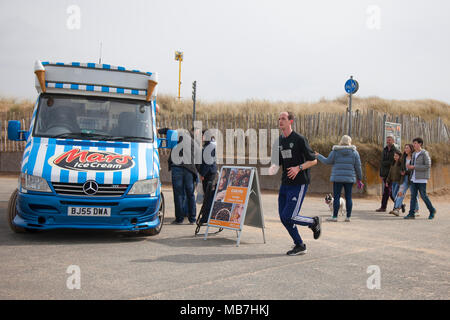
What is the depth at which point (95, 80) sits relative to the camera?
8.34m

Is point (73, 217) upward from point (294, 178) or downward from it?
downward

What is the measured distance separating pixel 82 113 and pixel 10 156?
19021mm

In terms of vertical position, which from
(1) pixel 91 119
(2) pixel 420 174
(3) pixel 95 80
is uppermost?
(3) pixel 95 80

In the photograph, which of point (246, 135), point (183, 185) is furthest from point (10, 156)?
point (183, 185)

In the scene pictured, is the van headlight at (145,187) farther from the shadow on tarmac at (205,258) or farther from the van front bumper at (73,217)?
the shadow on tarmac at (205,258)

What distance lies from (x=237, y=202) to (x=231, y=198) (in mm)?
175

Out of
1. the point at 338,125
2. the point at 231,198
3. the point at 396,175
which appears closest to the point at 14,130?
the point at 231,198

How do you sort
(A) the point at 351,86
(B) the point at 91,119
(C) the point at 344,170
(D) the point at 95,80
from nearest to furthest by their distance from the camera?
(B) the point at 91,119 → (D) the point at 95,80 → (C) the point at 344,170 → (A) the point at 351,86

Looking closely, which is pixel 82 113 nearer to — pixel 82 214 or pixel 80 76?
pixel 80 76

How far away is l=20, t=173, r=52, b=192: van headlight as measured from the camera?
7.00 m

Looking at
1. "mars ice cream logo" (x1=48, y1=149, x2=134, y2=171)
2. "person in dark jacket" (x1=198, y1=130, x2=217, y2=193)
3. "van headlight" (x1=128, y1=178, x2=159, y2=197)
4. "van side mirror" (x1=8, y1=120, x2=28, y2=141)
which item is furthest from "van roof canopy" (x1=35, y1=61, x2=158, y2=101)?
"person in dark jacket" (x1=198, y1=130, x2=217, y2=193)

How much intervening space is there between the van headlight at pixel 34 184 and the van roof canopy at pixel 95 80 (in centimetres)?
188

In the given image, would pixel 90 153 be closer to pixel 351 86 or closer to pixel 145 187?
pixel 145 187
